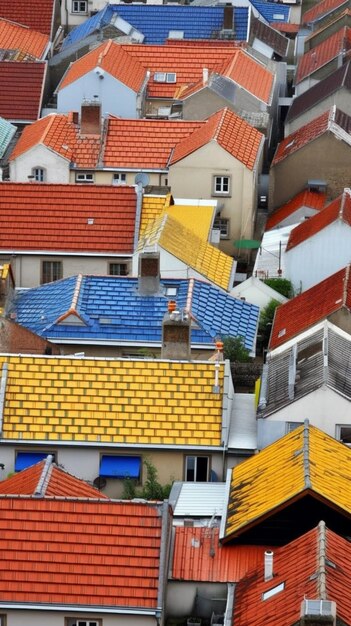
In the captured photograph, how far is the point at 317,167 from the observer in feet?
295

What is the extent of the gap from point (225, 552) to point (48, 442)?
9.81 m

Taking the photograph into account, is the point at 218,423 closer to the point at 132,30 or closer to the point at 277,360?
the point at 277,360

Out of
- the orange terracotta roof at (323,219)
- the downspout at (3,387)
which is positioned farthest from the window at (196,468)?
the orange terracotta roof at (323,219)

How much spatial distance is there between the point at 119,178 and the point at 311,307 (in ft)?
68.9

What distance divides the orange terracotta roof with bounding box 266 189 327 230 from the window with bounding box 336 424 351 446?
87.8ft

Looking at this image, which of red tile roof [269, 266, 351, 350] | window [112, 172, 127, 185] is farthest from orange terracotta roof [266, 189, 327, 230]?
red tile roof [269, 266, 351, 350]

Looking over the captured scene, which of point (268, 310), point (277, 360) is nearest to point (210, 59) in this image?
point (268, 310)

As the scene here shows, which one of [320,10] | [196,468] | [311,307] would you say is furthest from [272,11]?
[196,468]

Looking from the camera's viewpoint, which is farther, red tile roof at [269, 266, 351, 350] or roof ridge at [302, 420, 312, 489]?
red tile roof at [269, 266, 351, 350]

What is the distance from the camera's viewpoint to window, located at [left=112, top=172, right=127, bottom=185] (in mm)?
89562

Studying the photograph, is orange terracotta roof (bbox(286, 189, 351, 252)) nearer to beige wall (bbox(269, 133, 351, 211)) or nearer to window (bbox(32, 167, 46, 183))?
beige wall (bbox(269, 133, 351, 211))

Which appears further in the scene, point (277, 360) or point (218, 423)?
point (277, 360)

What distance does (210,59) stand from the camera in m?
104

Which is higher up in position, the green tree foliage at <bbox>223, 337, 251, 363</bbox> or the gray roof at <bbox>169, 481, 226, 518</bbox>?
the green tree foliage at <bbox>223, 337, 251, 363</bbox>
